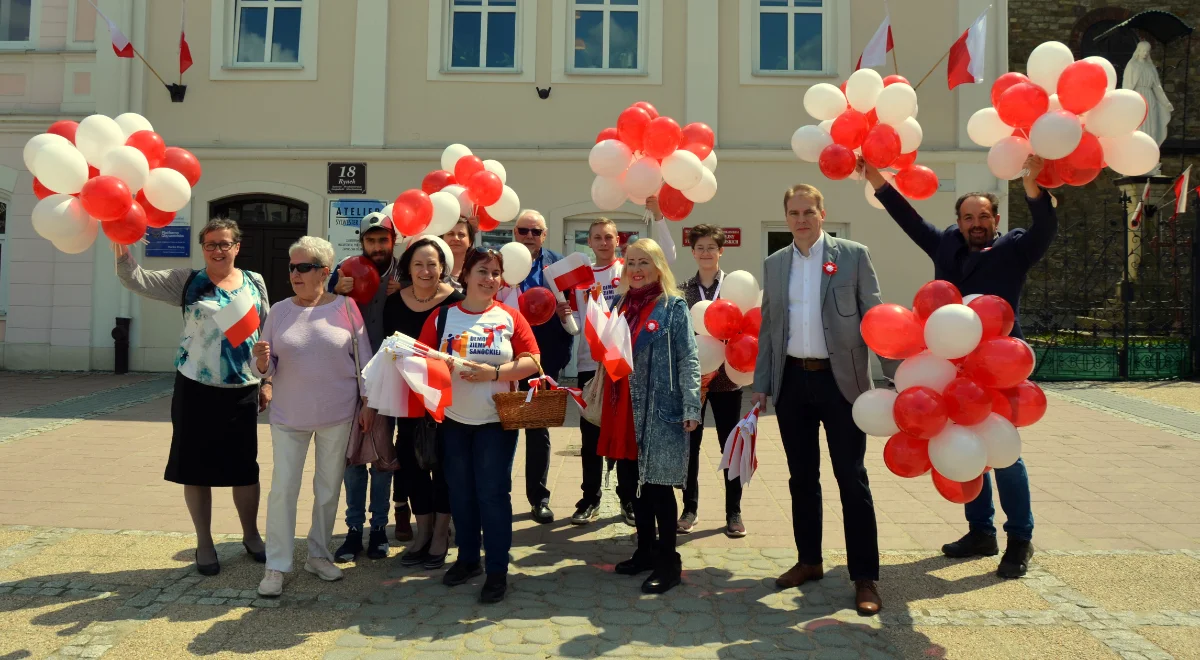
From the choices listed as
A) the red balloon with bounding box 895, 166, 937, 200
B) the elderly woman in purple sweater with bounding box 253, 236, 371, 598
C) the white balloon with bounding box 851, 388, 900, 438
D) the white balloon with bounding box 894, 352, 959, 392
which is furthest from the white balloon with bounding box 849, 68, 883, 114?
the elderly woman in purple sweater with bounding box 253, 236, 371, 598

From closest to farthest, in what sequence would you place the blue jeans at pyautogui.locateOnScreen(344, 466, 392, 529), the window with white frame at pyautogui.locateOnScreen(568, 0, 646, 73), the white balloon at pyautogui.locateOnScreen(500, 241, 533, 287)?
the blue jeans at pyautogui.locateOnScreen(344, 466, 392, 529) → the white balloon at pyautogui.locateOnScreen(500, 241, 533, 287) → the window with white frame at pyautogui.locateOnScreen(568, 0, 646, 73)

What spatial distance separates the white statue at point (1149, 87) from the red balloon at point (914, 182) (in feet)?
53.0

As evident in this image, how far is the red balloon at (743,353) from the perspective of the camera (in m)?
4.95

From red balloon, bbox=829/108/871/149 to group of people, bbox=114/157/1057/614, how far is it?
0.58 feet

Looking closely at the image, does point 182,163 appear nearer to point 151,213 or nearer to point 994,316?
point 151,213

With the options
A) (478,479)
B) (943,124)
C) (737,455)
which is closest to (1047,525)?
(737,455)

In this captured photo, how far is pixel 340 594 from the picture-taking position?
4.33 metres

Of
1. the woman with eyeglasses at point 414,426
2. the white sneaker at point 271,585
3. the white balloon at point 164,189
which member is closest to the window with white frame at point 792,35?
the woman with eyeglasses at point 414,426

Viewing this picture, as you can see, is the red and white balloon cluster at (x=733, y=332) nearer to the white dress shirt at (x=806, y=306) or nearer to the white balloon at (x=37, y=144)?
the white dress shirt at (x=806, y=306)

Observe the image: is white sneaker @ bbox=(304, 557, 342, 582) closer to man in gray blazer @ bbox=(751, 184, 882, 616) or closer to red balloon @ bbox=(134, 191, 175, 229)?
red balloon @ bbox=(134, 191, 175, 229)

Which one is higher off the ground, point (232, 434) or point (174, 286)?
point (174, 286)

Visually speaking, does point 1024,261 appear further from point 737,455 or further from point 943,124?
point 943,124

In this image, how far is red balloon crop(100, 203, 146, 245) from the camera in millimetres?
4223

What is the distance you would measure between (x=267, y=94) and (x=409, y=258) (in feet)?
31.2
